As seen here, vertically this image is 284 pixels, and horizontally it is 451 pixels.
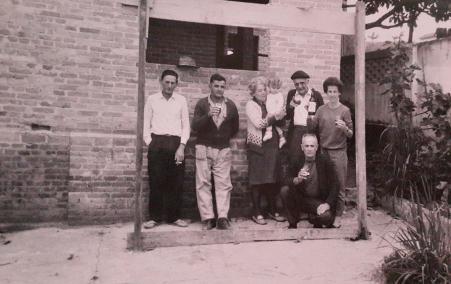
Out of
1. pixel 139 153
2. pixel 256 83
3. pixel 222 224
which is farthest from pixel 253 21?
pixel 222 224

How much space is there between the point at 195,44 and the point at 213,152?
13.8ft

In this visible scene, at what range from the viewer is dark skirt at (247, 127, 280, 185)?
5652 millimetres

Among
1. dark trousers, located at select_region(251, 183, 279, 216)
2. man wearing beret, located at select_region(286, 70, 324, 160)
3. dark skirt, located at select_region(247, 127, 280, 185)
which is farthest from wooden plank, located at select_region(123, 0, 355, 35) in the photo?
dark trousers, located at select_region(251, 183, 279, 216)

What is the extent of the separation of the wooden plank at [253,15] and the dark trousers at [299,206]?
1.88 meters

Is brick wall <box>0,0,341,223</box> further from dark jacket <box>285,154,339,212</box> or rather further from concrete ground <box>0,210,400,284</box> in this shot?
dark jacket <box>285,154,339,212</box>

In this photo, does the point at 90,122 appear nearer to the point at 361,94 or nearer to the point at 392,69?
the point at 361,94

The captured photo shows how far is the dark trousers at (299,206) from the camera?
17.2ft

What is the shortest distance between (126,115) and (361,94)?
2963mm

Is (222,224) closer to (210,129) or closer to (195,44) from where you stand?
(210,129)

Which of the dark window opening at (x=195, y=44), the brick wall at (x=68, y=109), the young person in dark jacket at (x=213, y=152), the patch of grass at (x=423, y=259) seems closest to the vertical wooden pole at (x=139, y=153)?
the young person in dark jacket at (x=213, y=152)

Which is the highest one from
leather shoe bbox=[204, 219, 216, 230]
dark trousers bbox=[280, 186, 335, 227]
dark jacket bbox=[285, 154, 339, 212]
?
dark jacket bbox=[285, 154, 339, 212]

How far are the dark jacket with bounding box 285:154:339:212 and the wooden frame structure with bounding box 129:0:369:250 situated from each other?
0.34 meters

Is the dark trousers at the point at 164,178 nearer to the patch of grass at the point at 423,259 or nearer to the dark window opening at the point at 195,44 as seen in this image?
the patch of grass at the point at 423,259

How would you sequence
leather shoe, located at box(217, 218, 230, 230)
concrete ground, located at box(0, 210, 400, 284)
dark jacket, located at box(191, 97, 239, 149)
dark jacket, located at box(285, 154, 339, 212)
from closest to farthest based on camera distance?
concrete ground, located at box(0, 210, 400, 284) < dark jacket, located at box(285, 154, 339, 212) < leather shoe, located at box(217, 218, 230, 230) < dark jacket, located at box(191, 97, 239, 149)
